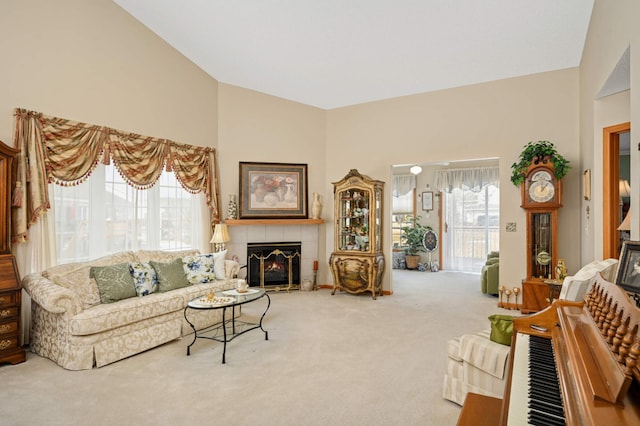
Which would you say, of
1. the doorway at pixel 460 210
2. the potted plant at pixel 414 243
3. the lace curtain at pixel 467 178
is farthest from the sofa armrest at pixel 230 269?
the lace curtain at pixel 467 178

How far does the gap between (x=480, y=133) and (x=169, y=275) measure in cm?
480

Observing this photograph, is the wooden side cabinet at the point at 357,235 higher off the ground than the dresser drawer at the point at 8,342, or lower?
higher

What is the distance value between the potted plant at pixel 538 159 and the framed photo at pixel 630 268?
3101mm

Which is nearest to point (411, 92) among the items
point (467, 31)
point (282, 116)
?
point (467, 31)

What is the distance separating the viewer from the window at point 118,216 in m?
4.16

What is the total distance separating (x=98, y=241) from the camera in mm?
4473

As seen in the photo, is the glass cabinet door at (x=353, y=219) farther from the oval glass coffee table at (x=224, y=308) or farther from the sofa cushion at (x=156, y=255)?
the sofa cushion at (x=156, y=255)

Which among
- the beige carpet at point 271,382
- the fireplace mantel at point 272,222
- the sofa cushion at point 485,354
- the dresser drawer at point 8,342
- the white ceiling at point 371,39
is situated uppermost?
the white ceiling at point 371,39

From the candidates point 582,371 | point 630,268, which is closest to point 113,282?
point 582,371

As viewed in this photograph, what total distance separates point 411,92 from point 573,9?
8.00ft

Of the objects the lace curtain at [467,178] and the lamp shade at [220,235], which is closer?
the lamp shade at [220,235]

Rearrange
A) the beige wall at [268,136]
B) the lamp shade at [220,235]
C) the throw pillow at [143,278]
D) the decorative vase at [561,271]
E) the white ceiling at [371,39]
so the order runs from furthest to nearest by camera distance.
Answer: the beige wall at [268,136] → the lamp shade at [220,235] → the decorative vase at [561,271] → the throw pillow at [143,278] → the white ceiling at [371,39]

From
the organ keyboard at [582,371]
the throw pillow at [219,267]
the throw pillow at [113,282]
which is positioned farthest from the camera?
the throw pillow at [219,267]

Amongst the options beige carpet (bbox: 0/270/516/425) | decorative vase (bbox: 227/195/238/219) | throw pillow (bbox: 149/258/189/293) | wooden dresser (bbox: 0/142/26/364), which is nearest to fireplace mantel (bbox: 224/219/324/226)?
decorative vase (bbox: 227/195/238/219)
